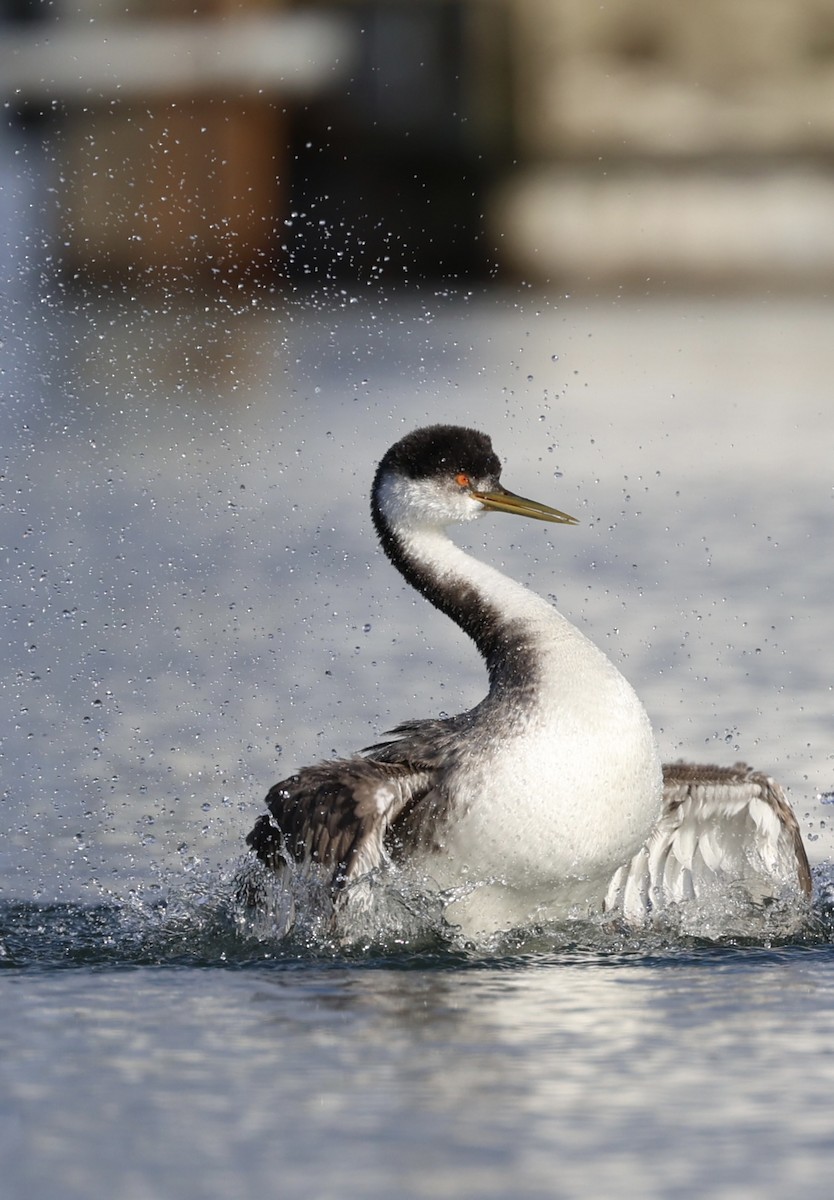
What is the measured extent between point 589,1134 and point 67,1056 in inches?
48.5

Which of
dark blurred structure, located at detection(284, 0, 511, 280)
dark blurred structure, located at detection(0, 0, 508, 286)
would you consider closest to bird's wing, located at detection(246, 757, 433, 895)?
dark blurred structure, located at detection(0, 0, 508, 286)

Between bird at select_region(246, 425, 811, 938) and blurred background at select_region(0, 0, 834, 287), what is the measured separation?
21539 mm

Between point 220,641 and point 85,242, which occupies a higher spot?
point 85,242

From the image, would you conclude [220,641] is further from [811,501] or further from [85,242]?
[85,242]

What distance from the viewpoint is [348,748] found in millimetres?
8766

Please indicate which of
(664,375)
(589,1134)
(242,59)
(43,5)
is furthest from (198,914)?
(43,5)

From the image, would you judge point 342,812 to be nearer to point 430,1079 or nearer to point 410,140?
point 430,1079

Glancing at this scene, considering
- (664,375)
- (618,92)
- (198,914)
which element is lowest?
(198,914)

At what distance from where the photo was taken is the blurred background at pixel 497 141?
28.2 m

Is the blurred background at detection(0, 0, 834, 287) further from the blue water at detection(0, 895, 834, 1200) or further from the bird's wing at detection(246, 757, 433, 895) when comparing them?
the blue water at detection(0, 895, 834, 1200)

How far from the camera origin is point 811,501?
46.0ft

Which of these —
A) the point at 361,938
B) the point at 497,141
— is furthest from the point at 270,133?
the point at 361,938

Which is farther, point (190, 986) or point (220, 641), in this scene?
point (220, 641)

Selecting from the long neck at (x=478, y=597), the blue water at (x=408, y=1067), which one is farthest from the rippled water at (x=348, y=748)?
the long neck at (x=478, y=597)
